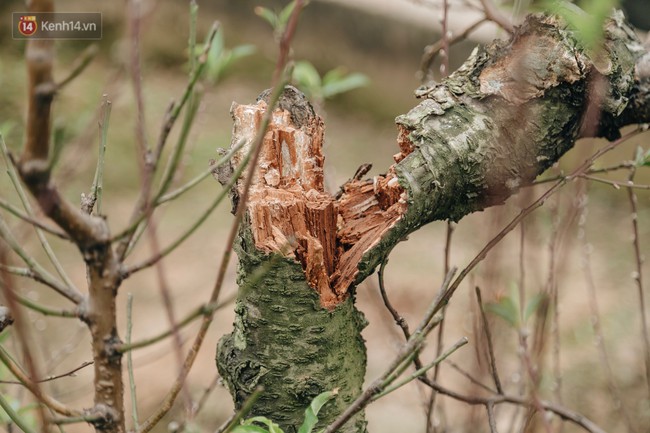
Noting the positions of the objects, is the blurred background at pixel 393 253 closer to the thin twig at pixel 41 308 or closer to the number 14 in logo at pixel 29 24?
the number 14 in logo at pixel 29 24

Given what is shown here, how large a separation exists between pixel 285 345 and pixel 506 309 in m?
0.45

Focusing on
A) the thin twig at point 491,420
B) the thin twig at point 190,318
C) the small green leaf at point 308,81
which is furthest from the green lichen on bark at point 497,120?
the small green leaf at point 308,81

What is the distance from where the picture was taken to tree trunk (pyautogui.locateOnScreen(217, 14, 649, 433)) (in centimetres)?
106

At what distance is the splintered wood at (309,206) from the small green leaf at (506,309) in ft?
1.05

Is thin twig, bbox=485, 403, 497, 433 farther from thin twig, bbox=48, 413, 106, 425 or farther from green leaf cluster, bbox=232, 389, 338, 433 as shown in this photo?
thin twig, bbox=48, 413, 106, 425

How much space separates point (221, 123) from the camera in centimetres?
460

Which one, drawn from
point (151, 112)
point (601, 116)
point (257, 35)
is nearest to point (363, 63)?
point (257, 35)

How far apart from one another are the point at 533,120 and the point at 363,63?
3.55 meters

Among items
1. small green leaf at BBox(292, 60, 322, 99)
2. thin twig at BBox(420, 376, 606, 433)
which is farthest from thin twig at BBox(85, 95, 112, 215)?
small green leaf at BBox(292, 60, 322, 99)

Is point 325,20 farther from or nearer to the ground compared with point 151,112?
farther from the ground

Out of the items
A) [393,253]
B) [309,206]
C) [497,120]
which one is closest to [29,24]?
[309,206]

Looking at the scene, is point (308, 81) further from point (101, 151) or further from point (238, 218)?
point (238, 218)

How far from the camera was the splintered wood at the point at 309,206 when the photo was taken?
1.05m

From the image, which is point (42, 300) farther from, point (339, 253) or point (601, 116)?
point (601, 116)
